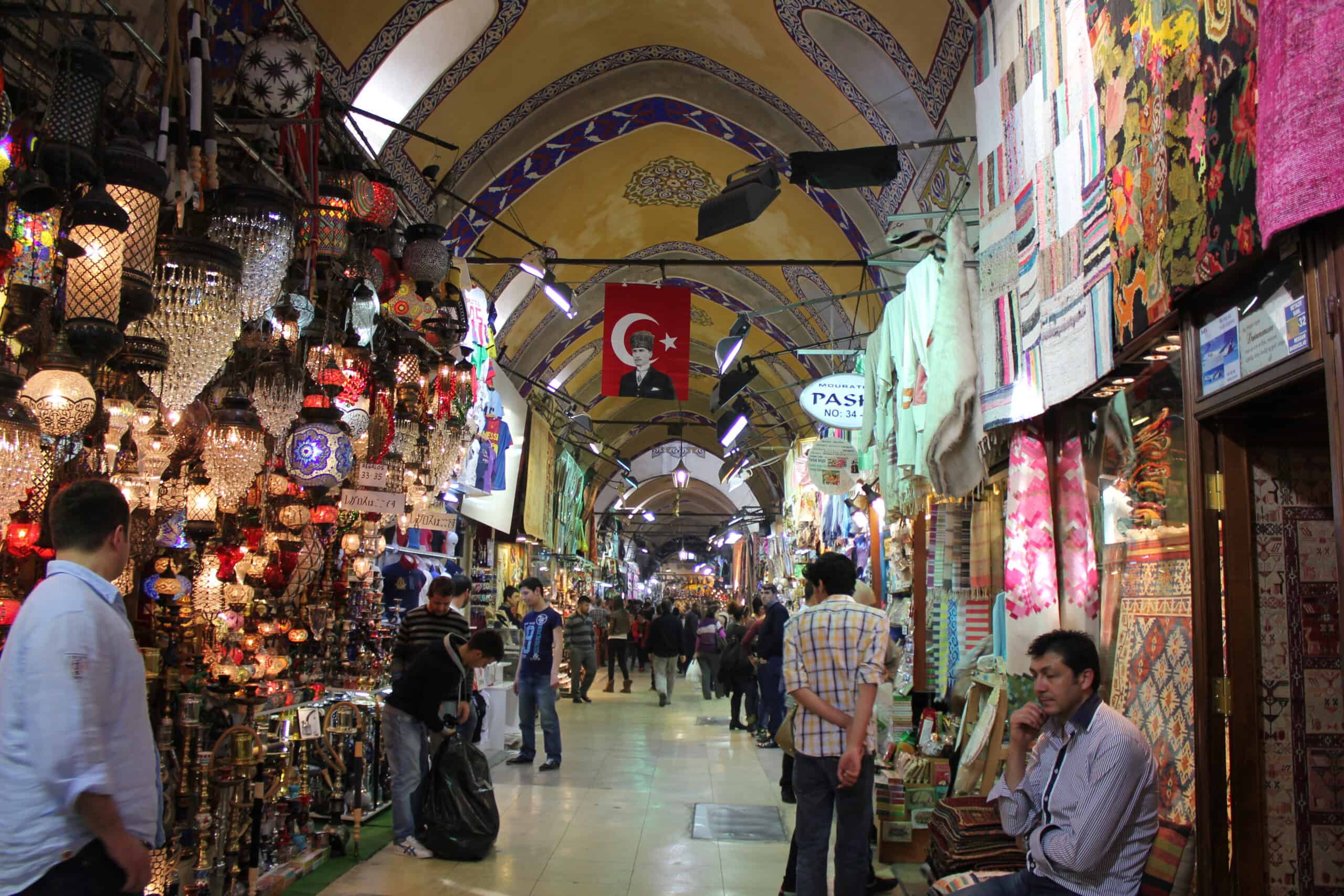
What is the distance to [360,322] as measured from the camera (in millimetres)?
5211

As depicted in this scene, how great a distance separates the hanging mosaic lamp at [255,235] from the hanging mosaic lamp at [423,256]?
1960 mm

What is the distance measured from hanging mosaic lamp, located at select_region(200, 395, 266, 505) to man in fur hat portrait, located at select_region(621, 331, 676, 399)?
4.81 metres

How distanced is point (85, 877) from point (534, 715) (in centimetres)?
589

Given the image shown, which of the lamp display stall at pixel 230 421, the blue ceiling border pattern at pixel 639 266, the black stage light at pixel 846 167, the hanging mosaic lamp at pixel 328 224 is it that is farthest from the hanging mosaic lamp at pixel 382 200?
the blue ceiling border pattern at pixel 639 266

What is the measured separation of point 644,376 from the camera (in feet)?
30.8

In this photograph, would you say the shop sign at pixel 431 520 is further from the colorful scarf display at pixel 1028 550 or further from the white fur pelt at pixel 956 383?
the colorful scarf display at pixel 1028 550

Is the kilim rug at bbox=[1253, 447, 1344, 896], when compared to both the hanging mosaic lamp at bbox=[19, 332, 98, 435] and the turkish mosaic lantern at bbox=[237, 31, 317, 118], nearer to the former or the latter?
the hanging mosaic lamp at bbox=[19, 332, 98, 435]

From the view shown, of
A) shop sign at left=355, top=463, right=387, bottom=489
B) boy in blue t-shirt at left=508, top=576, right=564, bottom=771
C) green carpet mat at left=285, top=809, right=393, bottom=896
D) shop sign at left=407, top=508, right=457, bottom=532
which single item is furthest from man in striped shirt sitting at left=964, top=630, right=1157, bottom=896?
shop sign at left=407, top=508, right=457, bottom=532

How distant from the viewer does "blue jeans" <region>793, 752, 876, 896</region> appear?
3.46 metres

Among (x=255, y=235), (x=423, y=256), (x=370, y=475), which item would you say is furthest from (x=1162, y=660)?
(x=370, y=475)

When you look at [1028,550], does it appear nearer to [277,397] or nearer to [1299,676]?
[1299,676]

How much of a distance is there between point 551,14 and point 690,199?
12.0 ft

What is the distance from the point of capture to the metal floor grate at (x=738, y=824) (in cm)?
543

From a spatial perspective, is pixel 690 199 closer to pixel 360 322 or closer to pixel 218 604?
pixel 360 322
